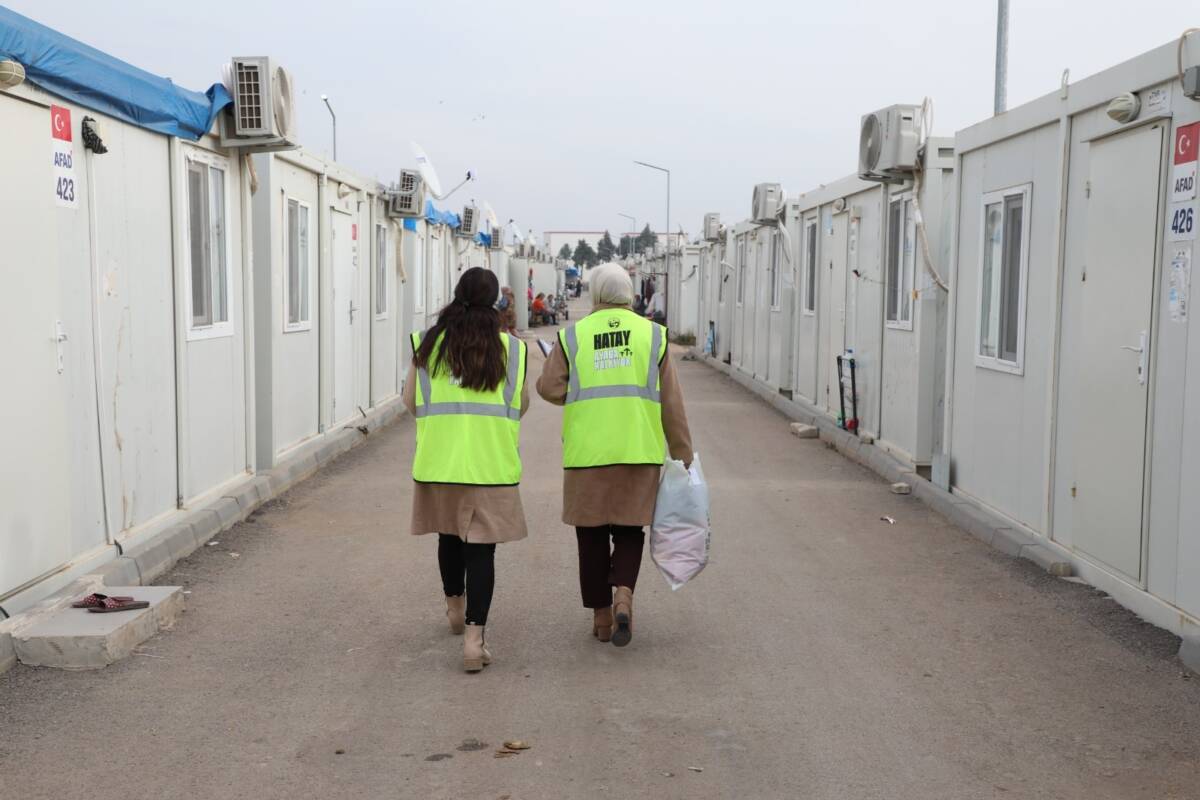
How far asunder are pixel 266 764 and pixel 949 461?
7.11m

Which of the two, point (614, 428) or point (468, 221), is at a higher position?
point (468, 221)

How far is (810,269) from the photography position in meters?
17.7

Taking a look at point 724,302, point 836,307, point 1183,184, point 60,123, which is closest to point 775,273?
point 836,307

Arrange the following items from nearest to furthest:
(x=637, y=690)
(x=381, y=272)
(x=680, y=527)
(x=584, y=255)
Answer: (x=637, y=690), (x=680, y=527), (x=381, y=272), (x=584, y=255)

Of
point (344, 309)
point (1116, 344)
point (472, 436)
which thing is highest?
point (344, 309)

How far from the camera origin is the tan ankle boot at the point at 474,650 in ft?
18.6

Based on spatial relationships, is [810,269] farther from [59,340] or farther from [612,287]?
[59,340]

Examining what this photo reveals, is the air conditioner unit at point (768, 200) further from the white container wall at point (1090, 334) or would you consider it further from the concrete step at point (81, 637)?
the concrete step at point (81, 637)

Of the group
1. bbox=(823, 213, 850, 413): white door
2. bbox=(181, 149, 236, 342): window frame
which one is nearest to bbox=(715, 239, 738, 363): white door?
bbox=(823, 213, 850, 413): white door

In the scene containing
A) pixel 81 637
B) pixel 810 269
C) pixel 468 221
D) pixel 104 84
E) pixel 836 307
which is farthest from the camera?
pixel 468 221

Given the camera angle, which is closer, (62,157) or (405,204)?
(62,157)

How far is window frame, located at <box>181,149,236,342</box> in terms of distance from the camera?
28.5 feet

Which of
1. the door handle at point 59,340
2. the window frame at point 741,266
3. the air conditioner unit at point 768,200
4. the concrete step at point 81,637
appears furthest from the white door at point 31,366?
the window frame at point 741,266

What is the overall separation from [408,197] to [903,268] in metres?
7.42
